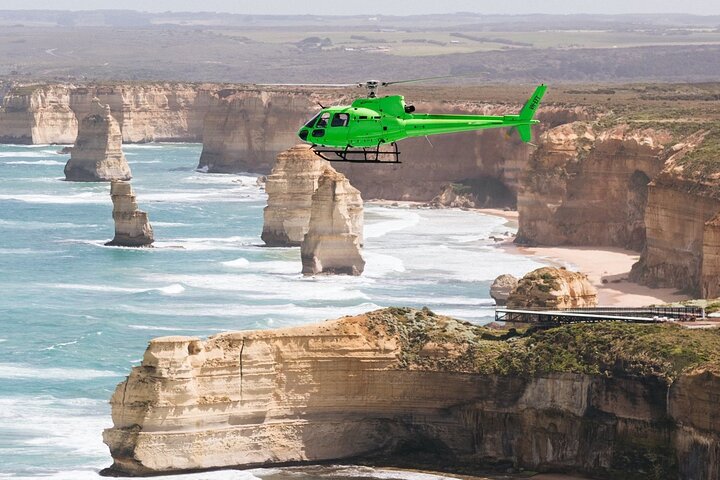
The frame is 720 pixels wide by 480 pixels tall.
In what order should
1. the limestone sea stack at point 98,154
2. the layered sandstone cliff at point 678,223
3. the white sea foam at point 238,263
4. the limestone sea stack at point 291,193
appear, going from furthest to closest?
the limestone sea stack at point 98,154 < the limestone sea stack at point 291,193 < the white sea foam at point 238,263 < the layered sandstone cliff at point 678,223

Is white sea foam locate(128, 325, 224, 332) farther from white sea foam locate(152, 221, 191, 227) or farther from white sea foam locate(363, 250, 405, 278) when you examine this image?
white sea foam locate(152, 221, 191, 227)

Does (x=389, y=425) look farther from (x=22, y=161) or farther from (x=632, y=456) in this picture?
(x=22, y=161)

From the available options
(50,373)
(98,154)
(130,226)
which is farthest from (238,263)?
(98,154)

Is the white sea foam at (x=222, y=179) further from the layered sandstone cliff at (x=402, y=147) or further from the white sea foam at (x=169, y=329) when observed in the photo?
the white sea foam at (x=169, y=329)

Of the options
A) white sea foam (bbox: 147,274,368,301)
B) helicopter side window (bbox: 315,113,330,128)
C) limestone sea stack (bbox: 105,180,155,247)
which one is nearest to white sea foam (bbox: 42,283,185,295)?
white sea foam (bbox: 147,274,368,301)

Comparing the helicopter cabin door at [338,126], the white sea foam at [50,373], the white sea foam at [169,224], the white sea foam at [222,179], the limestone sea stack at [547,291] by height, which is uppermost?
the helicopter cabin door at [338,126]

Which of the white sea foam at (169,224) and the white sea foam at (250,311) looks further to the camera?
the white sea foam at (169,224)

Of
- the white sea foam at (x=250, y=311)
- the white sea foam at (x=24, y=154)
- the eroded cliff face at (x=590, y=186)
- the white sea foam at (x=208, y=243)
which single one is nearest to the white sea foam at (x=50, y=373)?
the white sea foam at (x=250, y=311)
